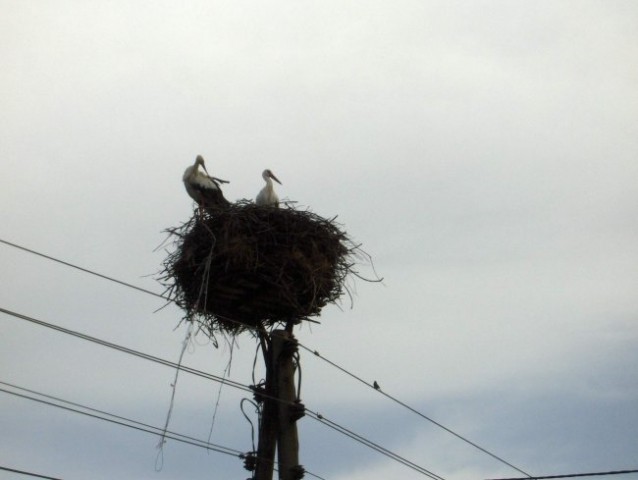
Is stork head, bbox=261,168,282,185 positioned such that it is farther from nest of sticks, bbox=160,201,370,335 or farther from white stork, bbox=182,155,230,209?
nest of sticks, bbox=160,201,370,335

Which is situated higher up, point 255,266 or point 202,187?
point 202,187

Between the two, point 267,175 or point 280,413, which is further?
point 267,175

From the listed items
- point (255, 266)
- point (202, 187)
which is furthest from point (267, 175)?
point (255, 266)

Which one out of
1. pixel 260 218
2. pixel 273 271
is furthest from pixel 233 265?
pixel 260 218

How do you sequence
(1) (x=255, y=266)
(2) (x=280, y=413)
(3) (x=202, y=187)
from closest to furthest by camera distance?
(2) (x=280, y=413), (1) (x=255, y=266), (3) (x=202, y=187)

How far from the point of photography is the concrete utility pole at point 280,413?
6387 millimetres

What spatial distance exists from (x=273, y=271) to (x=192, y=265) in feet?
2.24

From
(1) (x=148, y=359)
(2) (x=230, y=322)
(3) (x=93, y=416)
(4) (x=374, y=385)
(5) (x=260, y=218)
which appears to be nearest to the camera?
(3) (x=93, y=416)

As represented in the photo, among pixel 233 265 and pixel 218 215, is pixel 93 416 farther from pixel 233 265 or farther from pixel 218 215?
pixel 218 215

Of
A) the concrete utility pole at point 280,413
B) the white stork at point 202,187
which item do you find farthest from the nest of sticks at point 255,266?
the white stork at point 202,187

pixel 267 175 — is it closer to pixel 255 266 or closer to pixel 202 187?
pixel 202 187

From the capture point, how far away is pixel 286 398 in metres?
6.66

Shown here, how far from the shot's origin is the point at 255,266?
7.46 metres

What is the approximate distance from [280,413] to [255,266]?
128 centimetres
